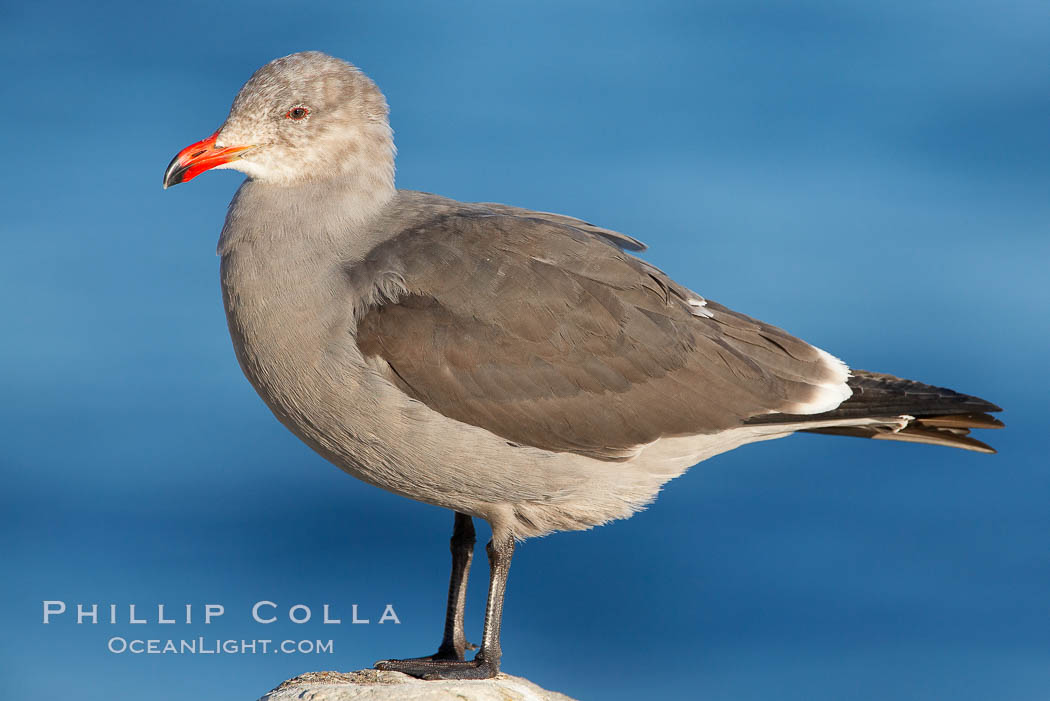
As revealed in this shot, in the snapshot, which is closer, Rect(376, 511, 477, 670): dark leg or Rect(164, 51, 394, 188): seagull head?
Rect(164, 51, 394, 188): seagull head

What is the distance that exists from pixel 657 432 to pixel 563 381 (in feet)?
1.73

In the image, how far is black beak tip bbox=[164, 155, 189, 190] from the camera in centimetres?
584

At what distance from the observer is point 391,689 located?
5.79 meters

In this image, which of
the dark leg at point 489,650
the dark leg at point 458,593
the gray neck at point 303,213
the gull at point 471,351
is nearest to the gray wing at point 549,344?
the gull at point 471,351

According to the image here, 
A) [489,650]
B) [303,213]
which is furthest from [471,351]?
[489,650]

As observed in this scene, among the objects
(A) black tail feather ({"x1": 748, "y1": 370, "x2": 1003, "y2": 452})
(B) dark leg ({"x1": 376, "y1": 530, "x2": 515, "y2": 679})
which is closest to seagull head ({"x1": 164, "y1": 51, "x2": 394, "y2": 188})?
(B) dark leg ({"x1": 376, "y1": 530, "x2": 515, "y2": 679})

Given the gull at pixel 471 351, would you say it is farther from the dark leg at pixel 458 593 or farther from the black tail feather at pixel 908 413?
the dark leg at pixel 458 593

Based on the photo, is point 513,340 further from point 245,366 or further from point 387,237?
point 245,366

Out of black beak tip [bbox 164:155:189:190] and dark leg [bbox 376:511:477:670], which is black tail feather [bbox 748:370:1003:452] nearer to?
dark leg [bbox 376:511:477:670]

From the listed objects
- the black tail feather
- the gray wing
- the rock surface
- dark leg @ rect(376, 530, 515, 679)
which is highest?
the gray wing

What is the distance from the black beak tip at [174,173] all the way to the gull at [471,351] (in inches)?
0.7

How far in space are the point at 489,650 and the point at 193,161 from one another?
2.80m

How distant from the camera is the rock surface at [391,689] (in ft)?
18.7

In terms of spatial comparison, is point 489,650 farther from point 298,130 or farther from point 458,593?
point 298,130
